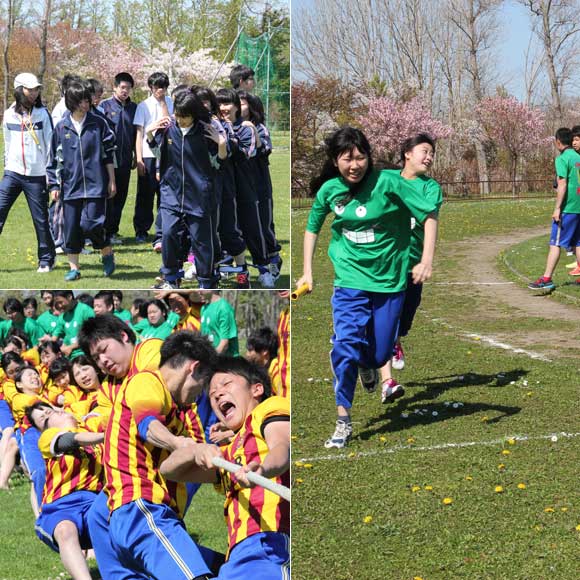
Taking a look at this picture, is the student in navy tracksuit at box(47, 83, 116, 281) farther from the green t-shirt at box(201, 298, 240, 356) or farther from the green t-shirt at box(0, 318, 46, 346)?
the green t-shirt at box(201, 298, 240, 356)

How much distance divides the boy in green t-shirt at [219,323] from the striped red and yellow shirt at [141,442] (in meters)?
0.16

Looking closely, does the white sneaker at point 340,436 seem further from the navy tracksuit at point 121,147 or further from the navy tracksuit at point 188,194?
the navy tracksuit at point 121,147

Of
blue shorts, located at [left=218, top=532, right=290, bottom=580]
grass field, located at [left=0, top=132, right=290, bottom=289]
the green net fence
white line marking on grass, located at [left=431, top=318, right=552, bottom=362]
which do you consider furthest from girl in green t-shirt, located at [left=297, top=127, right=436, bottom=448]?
white line marking on grass, located at [left=431, top=318, right=552, bottom=362]

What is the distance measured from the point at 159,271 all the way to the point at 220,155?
60cm

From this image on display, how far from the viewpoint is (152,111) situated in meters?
4.30

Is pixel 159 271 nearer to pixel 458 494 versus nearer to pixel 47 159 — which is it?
pixel 47 159

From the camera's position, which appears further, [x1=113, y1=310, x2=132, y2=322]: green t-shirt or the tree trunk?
the tree trunk

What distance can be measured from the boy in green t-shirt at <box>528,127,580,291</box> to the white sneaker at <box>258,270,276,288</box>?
17.9 ft


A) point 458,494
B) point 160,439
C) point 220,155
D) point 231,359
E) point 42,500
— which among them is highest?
point 220,155

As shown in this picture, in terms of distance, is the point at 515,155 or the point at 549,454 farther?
the point at 515,155

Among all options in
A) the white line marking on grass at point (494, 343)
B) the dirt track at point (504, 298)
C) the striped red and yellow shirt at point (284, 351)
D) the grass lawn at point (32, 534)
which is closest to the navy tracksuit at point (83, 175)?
the grass lawn at point (32, 534)

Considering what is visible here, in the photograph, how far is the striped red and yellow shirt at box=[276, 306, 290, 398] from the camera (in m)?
2.30

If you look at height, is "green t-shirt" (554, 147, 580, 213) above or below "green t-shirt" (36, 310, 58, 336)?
above

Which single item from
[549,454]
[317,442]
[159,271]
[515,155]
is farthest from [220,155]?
[515,155]
